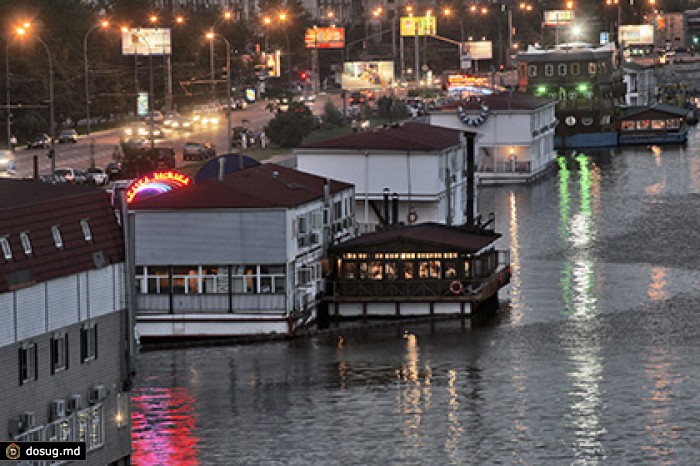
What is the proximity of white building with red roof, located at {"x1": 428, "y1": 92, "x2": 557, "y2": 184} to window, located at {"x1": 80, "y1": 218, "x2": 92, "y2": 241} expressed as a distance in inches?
2899

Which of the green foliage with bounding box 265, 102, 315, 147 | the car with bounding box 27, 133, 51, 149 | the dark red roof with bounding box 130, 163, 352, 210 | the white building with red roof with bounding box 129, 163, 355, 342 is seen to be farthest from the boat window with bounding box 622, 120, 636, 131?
Answer: the white building with red roof with bounding box 129, 163, 355, 342

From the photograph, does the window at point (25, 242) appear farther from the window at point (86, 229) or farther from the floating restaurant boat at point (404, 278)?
the floating restaurant boat at point (404, 278)

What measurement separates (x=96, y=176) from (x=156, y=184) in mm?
31356

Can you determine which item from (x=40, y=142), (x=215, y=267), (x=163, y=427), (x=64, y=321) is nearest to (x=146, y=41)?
(x=40, y=142)

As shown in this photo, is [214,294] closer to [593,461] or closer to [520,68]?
[593,461]

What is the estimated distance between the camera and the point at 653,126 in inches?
5851

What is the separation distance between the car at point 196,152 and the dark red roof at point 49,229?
7105cm

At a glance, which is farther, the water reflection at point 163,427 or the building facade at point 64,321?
the water reflection at point 163,427

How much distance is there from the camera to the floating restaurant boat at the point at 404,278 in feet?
210

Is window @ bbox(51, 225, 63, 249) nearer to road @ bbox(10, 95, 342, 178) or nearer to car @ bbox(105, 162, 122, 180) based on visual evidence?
road @ bbox(10, 95, 342, 178)

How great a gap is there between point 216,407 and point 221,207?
1033cm

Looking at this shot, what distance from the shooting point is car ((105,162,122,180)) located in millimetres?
101125

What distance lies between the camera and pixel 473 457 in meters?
46.0

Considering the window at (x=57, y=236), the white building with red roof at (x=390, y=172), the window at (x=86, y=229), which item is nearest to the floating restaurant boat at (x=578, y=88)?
the white building with red roof at (x=390, y=172)
